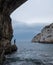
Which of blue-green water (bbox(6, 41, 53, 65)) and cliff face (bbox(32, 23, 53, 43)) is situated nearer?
blue-green water (bbox(6, 41, 53, 65))

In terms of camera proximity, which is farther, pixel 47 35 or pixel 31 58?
pixel 47 35

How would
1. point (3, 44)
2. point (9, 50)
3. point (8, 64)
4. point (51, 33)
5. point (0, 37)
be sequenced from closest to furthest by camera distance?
point (0, 37), point (3, 44), point (8, 64), point (9, 50), point (51, 33)

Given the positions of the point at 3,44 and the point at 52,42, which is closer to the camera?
the point at 3,44

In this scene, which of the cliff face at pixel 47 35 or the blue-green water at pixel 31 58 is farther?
the cliff face at pixel 47 35

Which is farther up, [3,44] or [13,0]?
[13,0]

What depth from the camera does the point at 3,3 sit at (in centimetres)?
4216

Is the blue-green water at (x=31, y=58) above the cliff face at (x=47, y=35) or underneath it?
underneath

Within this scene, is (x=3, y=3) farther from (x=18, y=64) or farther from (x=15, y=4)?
(x=18, y=64)

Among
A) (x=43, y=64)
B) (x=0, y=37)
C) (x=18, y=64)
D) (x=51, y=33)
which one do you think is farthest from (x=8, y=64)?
(x=51, y=33)

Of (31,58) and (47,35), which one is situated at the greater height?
(47,35)

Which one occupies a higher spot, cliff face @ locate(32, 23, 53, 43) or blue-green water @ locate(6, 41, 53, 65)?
cliff face @ locate(32, 23, 53, 43)

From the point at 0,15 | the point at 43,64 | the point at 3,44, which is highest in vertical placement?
the point at 0,15

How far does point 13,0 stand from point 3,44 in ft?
23.1

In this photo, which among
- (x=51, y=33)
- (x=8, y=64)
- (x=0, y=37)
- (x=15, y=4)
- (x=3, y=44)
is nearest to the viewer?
(x=0, y=37)
